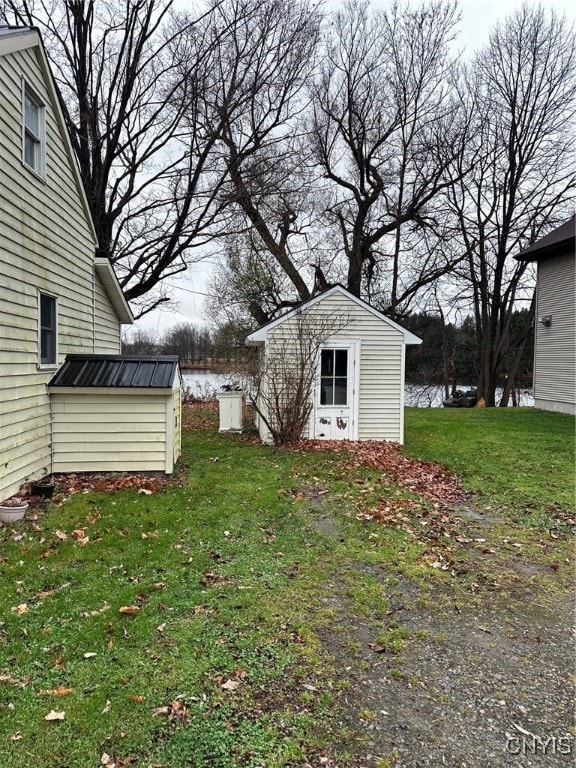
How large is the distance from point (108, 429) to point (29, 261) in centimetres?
267

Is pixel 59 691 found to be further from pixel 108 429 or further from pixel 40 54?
pixel 40 54

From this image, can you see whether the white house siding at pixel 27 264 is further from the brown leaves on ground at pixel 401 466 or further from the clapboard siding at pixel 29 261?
the brown leaves on ground at pixel 401 466

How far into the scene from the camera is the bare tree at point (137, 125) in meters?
12.3

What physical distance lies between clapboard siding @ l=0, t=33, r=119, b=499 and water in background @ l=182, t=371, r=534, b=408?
20.5 ft

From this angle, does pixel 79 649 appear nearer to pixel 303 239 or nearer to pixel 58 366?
pixel 58 366

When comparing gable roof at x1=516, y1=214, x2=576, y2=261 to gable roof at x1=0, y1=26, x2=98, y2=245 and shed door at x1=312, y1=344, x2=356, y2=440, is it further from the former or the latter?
gable roof at x1=0, y1=26, x2=98, y2=245

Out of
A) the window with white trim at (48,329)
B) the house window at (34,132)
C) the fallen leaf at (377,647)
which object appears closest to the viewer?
the fallen leaf at (377,647)

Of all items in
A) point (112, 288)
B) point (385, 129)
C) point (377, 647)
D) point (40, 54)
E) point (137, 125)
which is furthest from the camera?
point (385, 129)

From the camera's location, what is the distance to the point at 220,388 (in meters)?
16.0

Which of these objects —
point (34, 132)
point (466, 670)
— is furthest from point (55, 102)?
point (466, 670)

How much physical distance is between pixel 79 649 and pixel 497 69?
1027 inches

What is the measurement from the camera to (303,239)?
2117cm

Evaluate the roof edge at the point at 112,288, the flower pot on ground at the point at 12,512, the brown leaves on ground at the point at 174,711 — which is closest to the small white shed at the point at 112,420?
the flower pot on ground at the point at 12,512

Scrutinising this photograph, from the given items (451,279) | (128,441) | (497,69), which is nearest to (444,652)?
(128,441)
